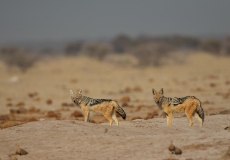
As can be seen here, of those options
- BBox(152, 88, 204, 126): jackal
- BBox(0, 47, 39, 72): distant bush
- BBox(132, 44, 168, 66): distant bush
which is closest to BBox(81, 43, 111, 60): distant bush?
BBox(132, 44, 168, 66): distant bush

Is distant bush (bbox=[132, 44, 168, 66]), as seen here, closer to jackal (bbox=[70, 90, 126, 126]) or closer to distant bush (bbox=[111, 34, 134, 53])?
distant bush (bbox=[111, 34, 134, 53])

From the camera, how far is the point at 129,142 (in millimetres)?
10750

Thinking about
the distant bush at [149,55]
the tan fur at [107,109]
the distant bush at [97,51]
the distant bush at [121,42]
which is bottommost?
the tan fur at [107,109]

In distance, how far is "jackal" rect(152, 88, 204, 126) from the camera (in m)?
13.2

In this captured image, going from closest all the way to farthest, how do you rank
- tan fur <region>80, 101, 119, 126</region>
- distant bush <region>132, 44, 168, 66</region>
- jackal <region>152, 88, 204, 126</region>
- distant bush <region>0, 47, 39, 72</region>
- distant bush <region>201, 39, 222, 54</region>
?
jackal <region>152, 88, 204, 126</region> < tan fur <region>80, 101, 119, 126</region> < distant bush <region>0, 47, 39, 72</region> < distant bush <region>132, 44, 168, 66</region> < distant bush <region>201, 39, 222, 54</region>

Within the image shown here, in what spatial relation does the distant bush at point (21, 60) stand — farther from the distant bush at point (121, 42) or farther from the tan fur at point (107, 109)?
the distant bush at point (121, 42)

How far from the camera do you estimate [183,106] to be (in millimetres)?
13258

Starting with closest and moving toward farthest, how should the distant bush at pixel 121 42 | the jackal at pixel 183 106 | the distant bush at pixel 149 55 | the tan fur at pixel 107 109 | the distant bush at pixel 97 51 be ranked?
1. the jackal at pixel 183 106
2. the tan fur at pixel 107 109
3. the distant bush at pixel 149 55
4. the distant bush at pixel 97 51
5. the distant bush at pixel 121 42

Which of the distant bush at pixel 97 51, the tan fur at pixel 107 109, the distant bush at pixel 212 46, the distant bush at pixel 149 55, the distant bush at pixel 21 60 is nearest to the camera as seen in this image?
the tan fur at pixel 107 109

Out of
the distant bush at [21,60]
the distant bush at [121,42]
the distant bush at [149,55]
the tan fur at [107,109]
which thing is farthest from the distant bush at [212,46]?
the tan fur at [107,109]

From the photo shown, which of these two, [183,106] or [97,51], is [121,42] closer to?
[97,51]

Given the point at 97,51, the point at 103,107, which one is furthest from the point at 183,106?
the point at 97,51

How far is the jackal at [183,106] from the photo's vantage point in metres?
13.2

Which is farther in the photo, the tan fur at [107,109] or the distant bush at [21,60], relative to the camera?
the distant bush at [21,60]
